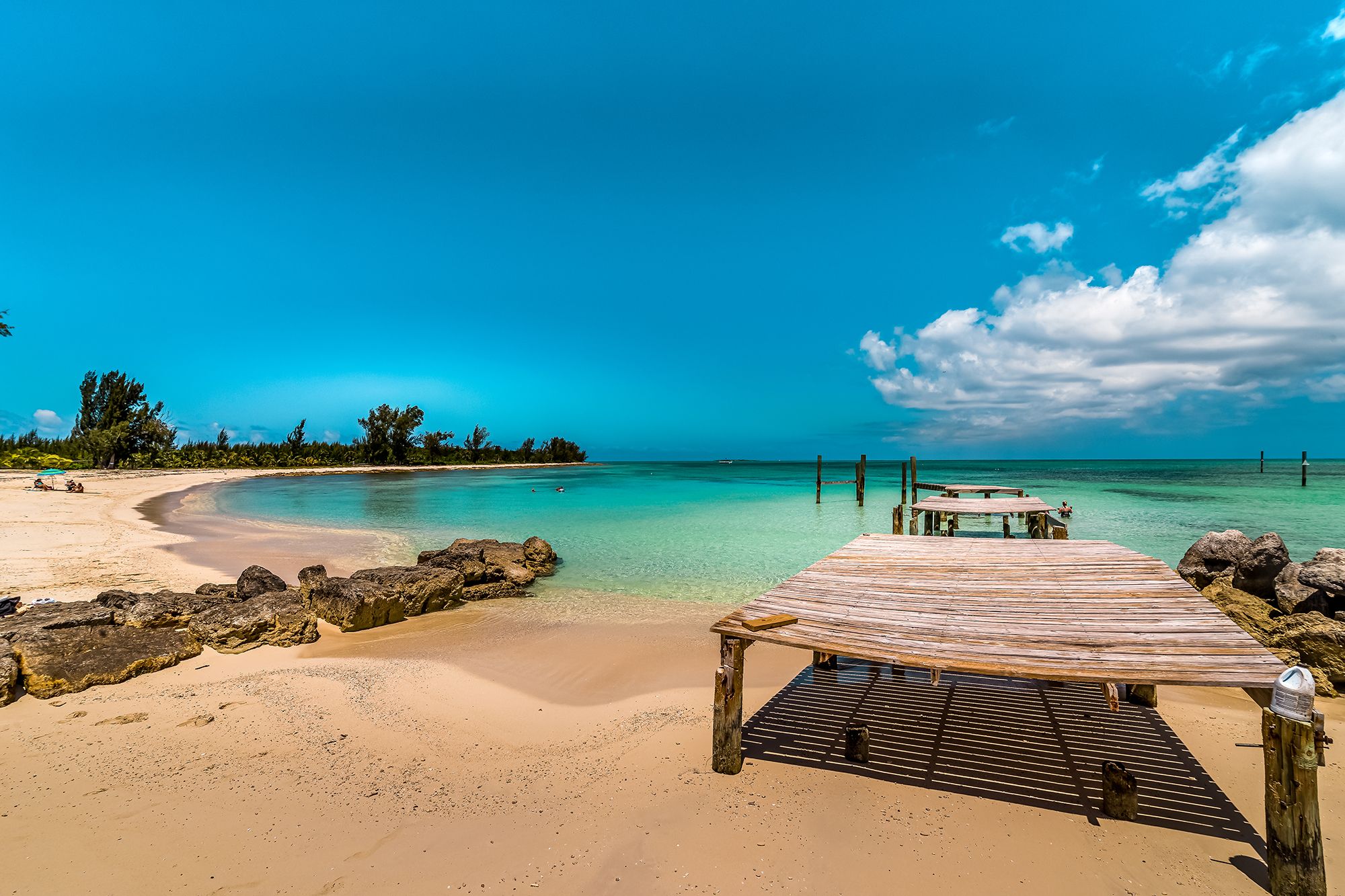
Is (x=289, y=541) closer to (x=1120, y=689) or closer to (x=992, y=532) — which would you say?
(x=1120, y=689)

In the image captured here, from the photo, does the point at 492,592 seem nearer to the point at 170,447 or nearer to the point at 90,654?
the point at 90,654

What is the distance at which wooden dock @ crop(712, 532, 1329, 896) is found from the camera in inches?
130

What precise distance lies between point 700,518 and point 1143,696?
20.8m

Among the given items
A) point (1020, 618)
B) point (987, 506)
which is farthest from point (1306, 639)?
point (987, 506)

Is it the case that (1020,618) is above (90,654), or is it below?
above

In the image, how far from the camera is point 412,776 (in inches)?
188

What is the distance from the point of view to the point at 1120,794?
4129mm

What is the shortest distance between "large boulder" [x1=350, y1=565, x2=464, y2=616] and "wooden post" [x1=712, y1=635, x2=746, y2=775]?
689 cm

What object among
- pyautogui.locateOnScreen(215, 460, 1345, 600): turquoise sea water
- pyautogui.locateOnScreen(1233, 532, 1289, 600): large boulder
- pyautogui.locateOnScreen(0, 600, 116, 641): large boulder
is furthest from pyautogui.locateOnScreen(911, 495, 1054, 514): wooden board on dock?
pyautogui.locateOnScreen(0, 600, 116, 641): large boulder

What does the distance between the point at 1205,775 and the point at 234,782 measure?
7.67 m

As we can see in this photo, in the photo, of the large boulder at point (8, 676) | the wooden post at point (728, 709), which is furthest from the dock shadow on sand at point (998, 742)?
the large boulder at point (8, 676)

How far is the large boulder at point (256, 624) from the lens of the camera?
24.8ft

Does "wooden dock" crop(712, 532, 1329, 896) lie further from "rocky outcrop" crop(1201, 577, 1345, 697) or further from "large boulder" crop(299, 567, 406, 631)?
"large boulder" crop(299, 567, 406, 631)

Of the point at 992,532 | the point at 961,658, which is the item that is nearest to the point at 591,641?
the point at 961,658
